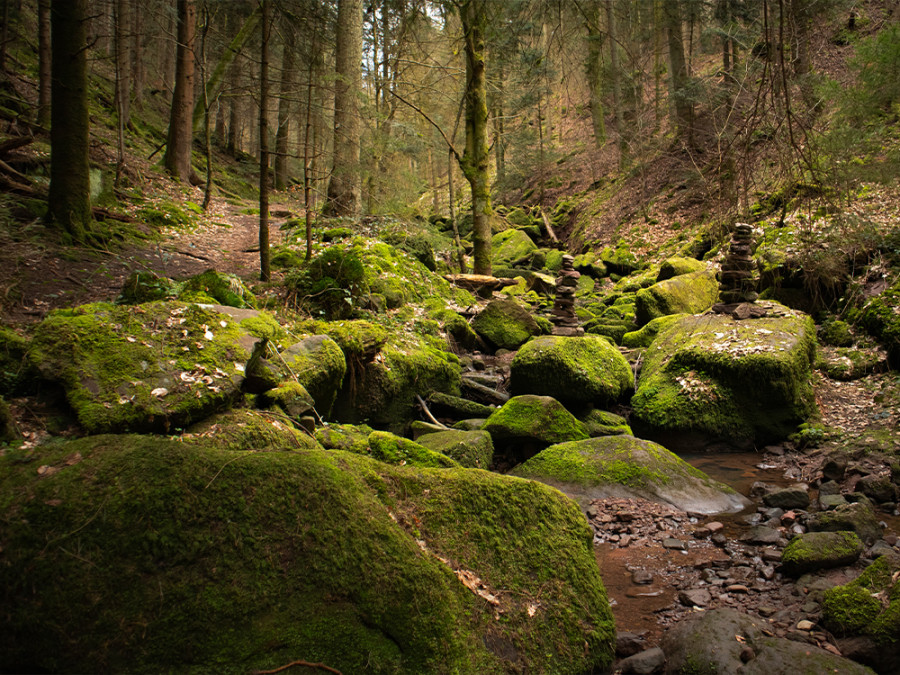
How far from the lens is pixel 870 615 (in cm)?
296

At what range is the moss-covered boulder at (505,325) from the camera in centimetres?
1062

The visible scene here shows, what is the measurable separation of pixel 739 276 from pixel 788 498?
4.76 metres

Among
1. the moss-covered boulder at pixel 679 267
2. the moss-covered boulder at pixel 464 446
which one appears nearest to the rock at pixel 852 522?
the moss-covered boulder at pixel 464 446

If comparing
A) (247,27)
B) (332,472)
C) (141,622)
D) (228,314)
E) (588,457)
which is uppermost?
(247,27)

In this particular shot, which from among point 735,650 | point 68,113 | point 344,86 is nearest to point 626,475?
point 735,650

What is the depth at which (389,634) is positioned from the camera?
215 centimetres

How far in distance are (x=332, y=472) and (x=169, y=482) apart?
2.33 feet

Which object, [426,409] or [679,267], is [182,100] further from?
[679,267]

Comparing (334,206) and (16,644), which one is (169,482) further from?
(334,206)

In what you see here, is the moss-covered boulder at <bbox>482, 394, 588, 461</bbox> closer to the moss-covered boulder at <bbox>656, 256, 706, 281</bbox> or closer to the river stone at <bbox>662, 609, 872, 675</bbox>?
the river stone at <bbox>662, 609, 872, 675</bbox>

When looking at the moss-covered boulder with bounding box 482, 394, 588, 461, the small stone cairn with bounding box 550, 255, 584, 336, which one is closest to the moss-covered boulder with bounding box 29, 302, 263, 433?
the moss-covered boulder with bounding box 482, 394, 588, 461

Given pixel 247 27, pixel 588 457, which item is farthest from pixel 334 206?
pixel 247 27

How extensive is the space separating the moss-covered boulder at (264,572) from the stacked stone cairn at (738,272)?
7172 millimetres

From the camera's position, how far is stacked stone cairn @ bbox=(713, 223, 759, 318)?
27.6ft
